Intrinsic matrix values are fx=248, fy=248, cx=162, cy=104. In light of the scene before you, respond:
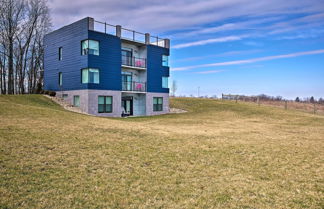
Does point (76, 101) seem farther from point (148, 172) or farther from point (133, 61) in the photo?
point (148, 172)

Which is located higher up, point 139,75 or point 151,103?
point 139,75

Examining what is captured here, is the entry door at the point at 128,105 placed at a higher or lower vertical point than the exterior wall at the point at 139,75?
lower

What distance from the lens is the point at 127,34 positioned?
29.8 metres

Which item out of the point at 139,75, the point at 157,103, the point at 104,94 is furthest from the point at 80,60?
Answer: the point at 157,103

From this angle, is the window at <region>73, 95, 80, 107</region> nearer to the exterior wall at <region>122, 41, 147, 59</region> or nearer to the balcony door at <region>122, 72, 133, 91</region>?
the balcony door at <region>122, 72, 133, 91</region>

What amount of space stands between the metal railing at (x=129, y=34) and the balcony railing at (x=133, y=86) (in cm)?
524

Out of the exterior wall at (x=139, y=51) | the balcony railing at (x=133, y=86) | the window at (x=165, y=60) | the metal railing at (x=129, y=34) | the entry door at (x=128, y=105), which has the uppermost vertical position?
the metal railing at (x=129, y=34)

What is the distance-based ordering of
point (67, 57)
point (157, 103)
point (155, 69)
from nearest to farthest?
point (67, 57) < point (155, 69) < point (157, 103)

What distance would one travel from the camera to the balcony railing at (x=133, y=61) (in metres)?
29.8

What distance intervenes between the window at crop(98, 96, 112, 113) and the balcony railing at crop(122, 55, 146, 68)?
5049 millimetres

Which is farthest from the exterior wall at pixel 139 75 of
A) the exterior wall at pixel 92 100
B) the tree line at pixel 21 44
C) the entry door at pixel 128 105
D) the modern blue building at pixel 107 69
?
the tree line at pixel 21 44

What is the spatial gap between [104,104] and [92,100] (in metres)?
1.65

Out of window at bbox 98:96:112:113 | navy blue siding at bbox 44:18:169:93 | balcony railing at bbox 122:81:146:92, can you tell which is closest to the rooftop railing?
navy blue siding at bbox 44:18:169:93

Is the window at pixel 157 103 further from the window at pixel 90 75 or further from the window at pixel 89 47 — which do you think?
the window at pixel 89 47
